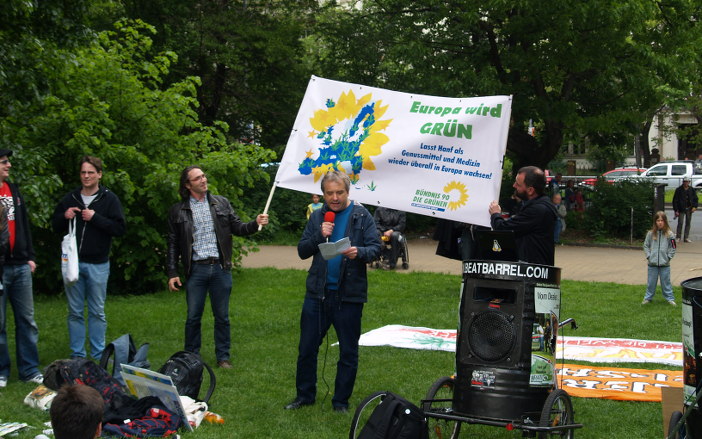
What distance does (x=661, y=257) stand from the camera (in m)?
12.8

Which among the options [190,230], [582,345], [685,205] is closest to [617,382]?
[582,345]

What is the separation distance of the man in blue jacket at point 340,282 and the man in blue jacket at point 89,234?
2.24 metres

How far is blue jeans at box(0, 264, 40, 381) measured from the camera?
25.0 feet

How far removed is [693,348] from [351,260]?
2715 mm

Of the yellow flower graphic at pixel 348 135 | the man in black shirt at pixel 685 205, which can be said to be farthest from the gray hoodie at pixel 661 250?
the man in black shirt at pixel 685 205

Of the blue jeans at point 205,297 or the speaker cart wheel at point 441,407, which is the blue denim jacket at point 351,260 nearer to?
the speaker cart wheel at point 441,407

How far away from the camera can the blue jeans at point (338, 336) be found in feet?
22.2

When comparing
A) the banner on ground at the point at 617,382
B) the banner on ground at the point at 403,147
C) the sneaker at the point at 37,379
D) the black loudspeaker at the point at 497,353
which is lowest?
the sneaker at the point at 37,379

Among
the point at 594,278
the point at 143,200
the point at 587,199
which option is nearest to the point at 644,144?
the point at 587,199

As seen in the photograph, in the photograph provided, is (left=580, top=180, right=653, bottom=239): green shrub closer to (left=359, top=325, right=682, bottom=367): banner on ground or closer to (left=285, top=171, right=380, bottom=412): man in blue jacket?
(left=359, top=325, right=682, bottom=367): banner on ground

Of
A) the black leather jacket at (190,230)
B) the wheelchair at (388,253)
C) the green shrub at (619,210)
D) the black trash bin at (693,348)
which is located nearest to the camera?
the black trash bin at (693,348)

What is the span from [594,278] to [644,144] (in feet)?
134

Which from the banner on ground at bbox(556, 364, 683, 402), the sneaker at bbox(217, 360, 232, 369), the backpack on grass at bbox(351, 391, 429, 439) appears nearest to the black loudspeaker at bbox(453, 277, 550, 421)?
the backpack on grass at bbox(351, 391, 429, 439)

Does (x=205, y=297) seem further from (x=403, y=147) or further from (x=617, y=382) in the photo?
(x=617, y=382)
